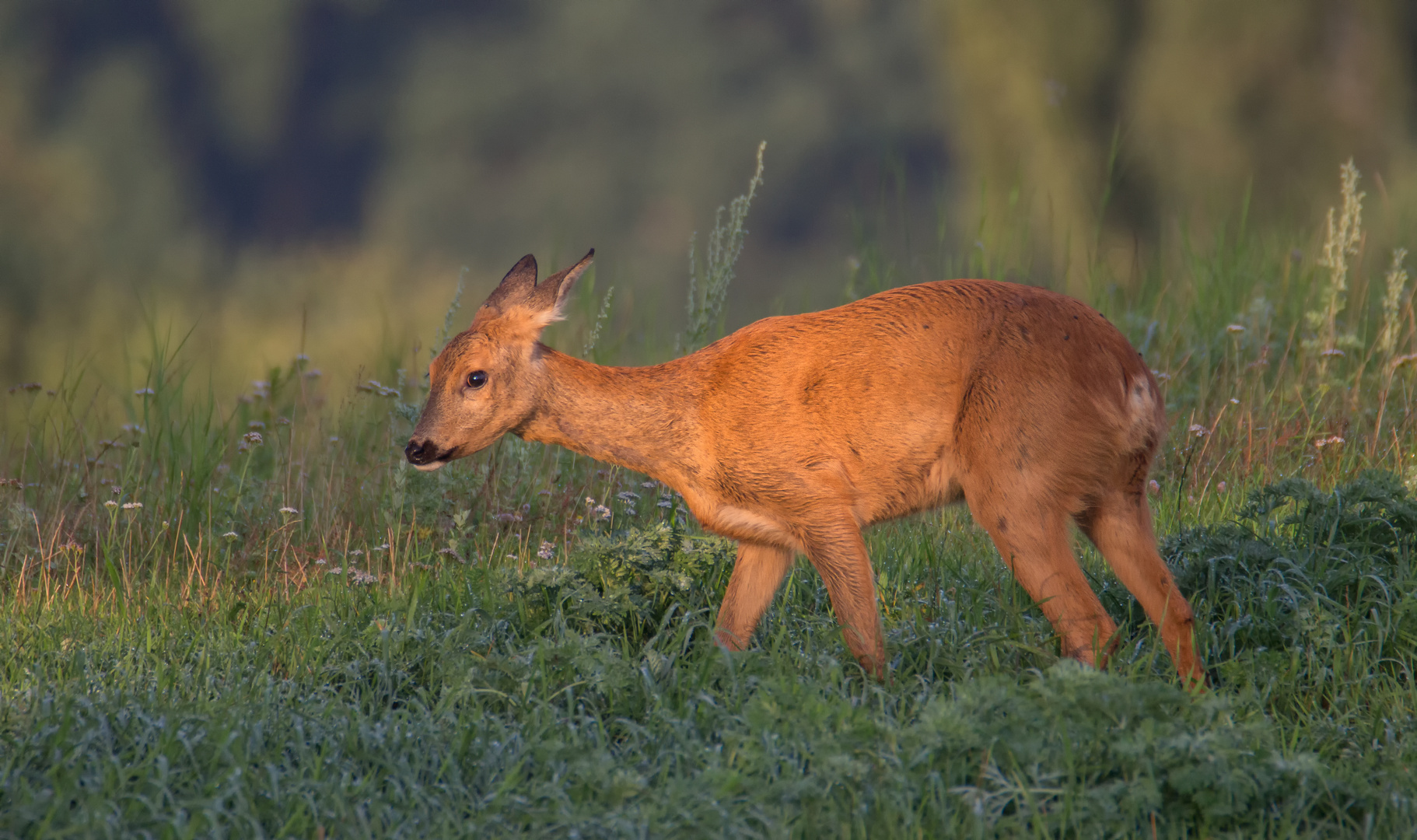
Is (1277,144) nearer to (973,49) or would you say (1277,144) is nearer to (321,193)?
(973,49)

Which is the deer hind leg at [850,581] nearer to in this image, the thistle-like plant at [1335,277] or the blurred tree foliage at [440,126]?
the thistle-like plant at [1335,277]

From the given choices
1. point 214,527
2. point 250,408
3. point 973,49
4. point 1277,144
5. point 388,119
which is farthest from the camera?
point 388,119

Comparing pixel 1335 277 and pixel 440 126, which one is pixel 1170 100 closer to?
pixel 1335 277

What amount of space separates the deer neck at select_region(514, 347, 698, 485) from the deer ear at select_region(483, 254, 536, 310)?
0.22 m

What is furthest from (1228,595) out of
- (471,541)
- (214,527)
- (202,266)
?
(202,266)

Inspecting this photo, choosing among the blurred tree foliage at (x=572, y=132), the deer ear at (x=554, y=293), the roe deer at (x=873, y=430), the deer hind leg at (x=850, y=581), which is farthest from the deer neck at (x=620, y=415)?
the blurred tree foliage at (x=572, y=132)

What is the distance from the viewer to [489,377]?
5152 mm

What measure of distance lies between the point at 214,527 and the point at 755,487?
2.56m

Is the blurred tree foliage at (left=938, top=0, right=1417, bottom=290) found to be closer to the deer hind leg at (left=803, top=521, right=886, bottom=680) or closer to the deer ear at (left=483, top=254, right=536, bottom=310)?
the deer ear at (left=483, top=254, right=536, bottom=310)

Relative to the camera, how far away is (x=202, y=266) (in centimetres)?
2411

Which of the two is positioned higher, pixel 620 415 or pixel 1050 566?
pixel 620 415

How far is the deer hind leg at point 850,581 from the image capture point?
450 centimetres

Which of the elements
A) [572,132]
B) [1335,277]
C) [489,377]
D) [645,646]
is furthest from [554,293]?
[572,132]

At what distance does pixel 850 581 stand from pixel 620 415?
1081 millimetres
